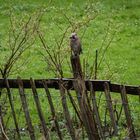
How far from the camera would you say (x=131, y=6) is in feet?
42.8

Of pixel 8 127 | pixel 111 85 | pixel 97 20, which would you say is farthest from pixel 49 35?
pixel 111 85

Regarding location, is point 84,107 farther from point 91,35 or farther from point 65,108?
point 91,35

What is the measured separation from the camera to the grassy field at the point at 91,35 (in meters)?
9.09

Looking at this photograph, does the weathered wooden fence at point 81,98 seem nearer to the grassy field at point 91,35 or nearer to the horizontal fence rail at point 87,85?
the horizontal fence rail at point 87,85

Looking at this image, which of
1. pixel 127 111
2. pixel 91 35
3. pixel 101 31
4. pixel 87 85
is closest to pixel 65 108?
pixel 87 85

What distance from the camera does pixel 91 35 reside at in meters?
11.1

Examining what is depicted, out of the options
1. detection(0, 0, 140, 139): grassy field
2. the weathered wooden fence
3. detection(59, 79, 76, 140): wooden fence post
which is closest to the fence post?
the weathered wooden fence

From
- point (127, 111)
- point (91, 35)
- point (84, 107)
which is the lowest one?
point (91, 35)

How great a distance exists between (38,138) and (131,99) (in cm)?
192

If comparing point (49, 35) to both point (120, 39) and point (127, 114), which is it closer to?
point (120, 39)

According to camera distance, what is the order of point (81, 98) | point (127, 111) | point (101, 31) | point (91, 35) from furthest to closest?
point (101, 31) → point (91, 35) → point (127, 111) → point (81, 98)

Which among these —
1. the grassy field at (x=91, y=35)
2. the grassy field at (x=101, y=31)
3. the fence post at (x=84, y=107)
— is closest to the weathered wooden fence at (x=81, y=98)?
the fence post at (x=84, y=107)

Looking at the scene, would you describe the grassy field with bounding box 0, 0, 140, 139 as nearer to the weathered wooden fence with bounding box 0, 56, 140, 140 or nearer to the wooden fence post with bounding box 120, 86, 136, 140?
the weathered wooden fence with bounding box 0, 56, 140, 140

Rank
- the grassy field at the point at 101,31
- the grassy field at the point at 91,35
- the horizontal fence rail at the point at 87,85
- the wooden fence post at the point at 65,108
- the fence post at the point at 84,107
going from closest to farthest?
the fence post at the point at 84,107, the wooden fence post at the point at 65,108, the horizontal fence rail at the point at 87,85, the grassy field at the point at 91,35, the grassy field at the point at 101,31
